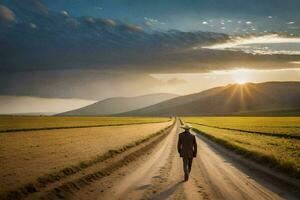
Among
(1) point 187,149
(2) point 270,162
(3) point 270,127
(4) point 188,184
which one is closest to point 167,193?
(4) point 188,184

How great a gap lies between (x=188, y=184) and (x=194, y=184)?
27 cm

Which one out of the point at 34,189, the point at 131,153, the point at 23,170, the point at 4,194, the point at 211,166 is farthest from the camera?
the point at 131,153

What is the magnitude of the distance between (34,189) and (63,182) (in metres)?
1.92

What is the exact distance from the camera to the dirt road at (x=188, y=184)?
16.5m

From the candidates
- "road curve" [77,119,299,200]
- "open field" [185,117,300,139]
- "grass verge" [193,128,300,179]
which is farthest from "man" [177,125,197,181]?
"open field" [185,117,300,139]

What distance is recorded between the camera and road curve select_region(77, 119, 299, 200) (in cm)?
1638

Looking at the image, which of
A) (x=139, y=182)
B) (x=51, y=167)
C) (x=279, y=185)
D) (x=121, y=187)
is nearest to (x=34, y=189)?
(x=121, y=187)

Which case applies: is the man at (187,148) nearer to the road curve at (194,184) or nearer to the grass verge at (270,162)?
the road curve at (194,184)

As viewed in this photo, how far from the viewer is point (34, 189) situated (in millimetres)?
17078

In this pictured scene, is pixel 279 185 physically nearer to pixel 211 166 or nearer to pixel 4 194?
pixel 211 166

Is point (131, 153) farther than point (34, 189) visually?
Yes

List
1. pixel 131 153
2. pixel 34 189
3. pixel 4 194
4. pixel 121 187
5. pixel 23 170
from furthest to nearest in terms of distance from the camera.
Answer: pixel 131 153
pixel 23 170
pixel 121 187
pixel 34 189
pixel 4 194

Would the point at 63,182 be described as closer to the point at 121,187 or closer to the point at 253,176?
the point at 121,187

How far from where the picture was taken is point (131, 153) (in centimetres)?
3453
